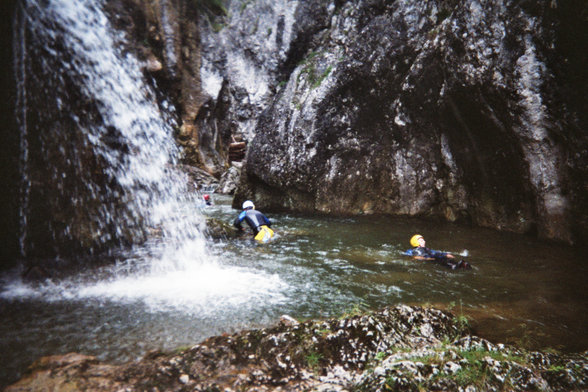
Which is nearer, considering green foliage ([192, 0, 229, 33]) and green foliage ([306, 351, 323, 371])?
green foliage ([306, 351, 323, 371])

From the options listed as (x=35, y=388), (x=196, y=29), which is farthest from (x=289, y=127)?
(x=196, y=29)

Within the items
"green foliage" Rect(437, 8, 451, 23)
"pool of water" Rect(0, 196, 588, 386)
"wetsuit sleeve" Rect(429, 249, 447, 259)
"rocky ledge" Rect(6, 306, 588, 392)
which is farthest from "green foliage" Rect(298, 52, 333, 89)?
"rocky ledge" Rect(6, 306, 588, 392)

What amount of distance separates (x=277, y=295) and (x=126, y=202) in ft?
17.0

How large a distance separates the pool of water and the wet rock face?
5.59 ft

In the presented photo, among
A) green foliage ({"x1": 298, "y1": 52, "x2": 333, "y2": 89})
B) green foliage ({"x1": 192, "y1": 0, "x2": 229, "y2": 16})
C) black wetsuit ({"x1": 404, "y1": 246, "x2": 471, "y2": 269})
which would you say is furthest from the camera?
green foliage ({"x1": 192, "y1": 0, "x2": 229, "y2": 16})

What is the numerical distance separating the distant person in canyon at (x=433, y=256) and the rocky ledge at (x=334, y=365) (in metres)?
3.04

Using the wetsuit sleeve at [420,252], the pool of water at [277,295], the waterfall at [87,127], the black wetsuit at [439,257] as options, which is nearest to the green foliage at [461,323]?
the pool of water at [277,295]

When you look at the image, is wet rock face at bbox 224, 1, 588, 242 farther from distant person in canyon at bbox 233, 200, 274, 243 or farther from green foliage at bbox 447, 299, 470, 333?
green foliage at bbox 447, 299, 470, 333

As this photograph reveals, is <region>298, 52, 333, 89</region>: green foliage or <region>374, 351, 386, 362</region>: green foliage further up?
<region>298, 52, 333, 89</region>: green foliage

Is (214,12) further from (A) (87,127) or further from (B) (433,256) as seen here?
(B) (433,256)

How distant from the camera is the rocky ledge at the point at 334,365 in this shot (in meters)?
2.07

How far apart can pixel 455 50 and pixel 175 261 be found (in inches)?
373

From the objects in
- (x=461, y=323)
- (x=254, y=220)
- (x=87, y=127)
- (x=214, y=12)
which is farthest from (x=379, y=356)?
(x=214, y=12)

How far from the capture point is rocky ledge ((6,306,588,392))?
2.07m
